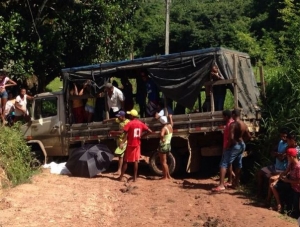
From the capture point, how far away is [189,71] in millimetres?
10945

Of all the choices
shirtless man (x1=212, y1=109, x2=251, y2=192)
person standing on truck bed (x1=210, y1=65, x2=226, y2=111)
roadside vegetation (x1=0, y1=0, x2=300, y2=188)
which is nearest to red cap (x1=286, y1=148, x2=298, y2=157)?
shirtless man (x1=212, y1=109, x2=251, y2=192)

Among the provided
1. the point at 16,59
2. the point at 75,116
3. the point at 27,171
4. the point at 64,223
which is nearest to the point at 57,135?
the point at 75,116

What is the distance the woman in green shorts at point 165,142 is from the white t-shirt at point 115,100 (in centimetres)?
138

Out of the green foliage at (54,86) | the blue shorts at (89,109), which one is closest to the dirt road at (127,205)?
the blue shorts at (89,109)

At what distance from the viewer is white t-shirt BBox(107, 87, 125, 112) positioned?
38.4 feet

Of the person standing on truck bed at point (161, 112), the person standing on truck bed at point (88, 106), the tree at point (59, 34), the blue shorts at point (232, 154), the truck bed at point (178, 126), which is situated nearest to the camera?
the blue shorts at point (232, 154)

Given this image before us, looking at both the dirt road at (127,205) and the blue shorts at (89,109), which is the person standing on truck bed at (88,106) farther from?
the dirt road at (127,205)

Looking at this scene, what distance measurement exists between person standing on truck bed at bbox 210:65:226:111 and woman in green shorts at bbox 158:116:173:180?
1.07 m

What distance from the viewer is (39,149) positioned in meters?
12.5

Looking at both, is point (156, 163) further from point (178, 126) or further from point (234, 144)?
point (234, 144)

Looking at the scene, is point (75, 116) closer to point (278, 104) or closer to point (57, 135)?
point (57, 135)

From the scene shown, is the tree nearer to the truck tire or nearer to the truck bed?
the truck bed

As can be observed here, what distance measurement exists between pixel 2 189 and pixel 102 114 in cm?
334

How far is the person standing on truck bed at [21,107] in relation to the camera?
13016 millimetres
